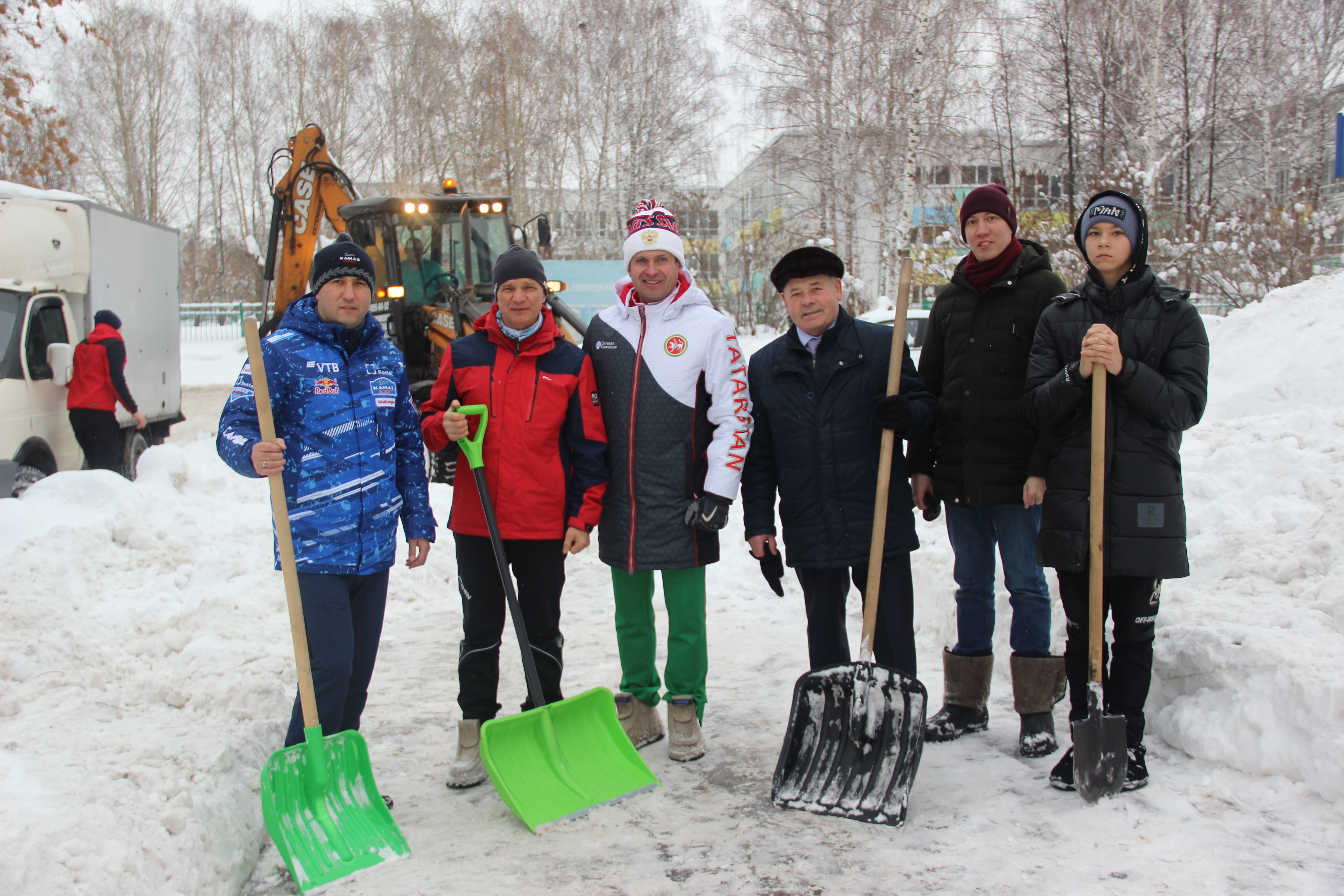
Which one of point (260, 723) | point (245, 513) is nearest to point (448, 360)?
point (260, 723)

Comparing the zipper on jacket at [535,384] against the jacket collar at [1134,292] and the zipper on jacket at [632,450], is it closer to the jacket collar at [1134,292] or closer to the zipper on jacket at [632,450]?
the zipper on jacket at [632,450]

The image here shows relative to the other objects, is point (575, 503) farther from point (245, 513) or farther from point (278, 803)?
point (245, 513)

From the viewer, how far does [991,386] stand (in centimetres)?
331

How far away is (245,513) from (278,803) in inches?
157

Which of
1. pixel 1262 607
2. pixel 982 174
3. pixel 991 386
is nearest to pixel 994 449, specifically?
pixel 991 386

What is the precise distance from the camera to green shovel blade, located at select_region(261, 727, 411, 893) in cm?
264

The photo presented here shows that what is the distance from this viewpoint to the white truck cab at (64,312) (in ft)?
23.3

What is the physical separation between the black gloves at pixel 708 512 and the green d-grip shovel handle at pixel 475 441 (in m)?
0.77

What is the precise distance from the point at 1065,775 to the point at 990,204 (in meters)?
1.96

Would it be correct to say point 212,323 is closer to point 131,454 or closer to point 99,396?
point 131,454

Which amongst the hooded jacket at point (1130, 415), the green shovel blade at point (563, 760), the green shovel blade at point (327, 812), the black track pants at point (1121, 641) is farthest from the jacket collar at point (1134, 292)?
the green shovel blade at point (327, 812)

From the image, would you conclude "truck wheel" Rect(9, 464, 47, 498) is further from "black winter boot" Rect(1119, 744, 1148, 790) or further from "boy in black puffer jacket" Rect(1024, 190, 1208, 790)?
"black winter boot" Rect(1119, 744, 1148, 790)

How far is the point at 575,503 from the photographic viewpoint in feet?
11.2

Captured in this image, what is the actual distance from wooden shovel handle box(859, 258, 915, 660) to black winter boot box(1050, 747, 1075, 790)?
70 cm
